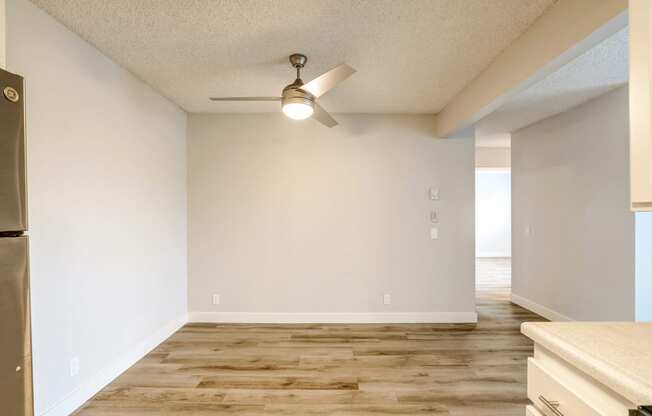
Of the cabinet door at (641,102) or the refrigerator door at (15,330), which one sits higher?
the cabinet door at (641,102)

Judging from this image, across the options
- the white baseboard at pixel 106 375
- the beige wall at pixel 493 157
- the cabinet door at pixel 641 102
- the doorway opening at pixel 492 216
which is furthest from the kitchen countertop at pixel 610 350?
the doorway opening at pixel 492 216

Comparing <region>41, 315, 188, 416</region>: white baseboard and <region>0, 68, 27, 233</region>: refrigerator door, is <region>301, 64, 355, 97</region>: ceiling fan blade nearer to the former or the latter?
<region>0, 68, 27, 233</region>: refrigerator door

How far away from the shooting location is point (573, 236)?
3.73 m

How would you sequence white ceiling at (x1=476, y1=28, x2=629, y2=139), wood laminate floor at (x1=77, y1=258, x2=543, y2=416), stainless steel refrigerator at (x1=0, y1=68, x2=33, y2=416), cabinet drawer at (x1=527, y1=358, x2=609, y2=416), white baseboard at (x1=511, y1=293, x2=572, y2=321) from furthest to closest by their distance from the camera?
white baseboard at (x1=511, y1=293, x2=572, y2=321)
white ceiling at (x1=476, y1=28, x2=629, y2=139)
wood laminate floor at (x1=77, y1=258, x2=543, y2=416)
stainless steel refrigerator at (x1=0, y1=68, x2=33, y2=416)
cabinet drawer at (x1=527, y1=358, x2=609, y2=416)

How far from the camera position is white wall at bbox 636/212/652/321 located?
2979mm

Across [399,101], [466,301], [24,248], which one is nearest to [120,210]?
[24,248]

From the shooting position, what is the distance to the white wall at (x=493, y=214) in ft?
32.4

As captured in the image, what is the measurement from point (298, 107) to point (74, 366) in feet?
7.49

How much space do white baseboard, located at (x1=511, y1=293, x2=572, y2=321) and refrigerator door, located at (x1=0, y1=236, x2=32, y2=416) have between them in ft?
15.1

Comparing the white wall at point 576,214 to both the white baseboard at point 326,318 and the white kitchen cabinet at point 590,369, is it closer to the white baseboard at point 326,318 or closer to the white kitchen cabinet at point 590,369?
the white baseboard at point 326,318

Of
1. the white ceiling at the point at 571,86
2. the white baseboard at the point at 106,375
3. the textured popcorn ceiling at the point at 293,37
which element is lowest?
the white baseboard at the point at 106,375

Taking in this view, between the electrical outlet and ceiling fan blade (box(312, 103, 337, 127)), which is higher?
ceiling fan blade (box(312, 103, 337, 127))

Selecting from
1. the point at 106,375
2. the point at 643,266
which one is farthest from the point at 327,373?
the point at 643,266

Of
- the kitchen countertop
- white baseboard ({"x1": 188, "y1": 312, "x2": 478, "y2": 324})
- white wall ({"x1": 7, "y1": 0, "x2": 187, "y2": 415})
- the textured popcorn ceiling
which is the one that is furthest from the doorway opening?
the kitchen countertop
